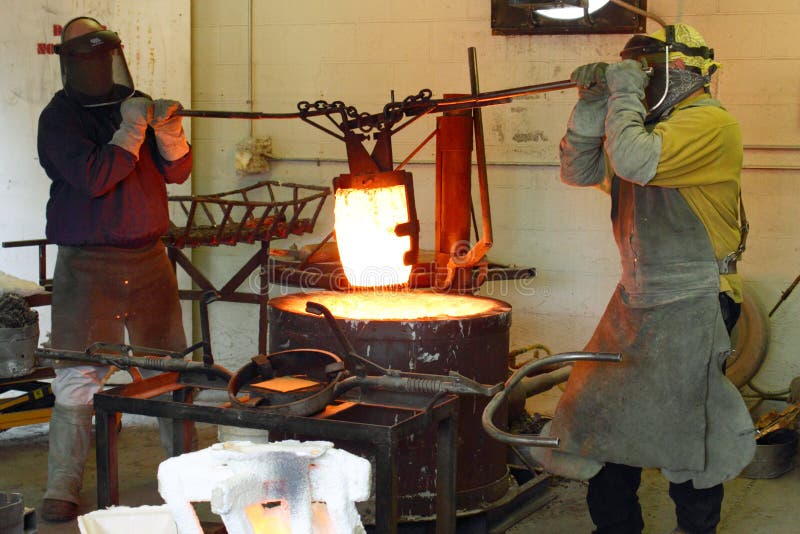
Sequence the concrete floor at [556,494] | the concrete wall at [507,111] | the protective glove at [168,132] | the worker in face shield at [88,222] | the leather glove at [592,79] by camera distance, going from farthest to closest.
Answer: the concrete wall at [507,111]
the concrete floor at [556,494]
the worker in face shield at [88,222]
the protective glove at [168,132]
the leather glove at [592,79]

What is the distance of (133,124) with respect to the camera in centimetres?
327

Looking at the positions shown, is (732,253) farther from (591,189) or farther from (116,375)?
(116,375)

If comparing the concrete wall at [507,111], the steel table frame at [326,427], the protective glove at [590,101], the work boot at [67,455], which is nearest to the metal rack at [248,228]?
the concrete wall at [507,111]

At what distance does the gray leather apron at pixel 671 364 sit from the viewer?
8.63ft

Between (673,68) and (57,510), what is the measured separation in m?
2.52

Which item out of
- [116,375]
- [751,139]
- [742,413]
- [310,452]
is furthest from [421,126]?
[310,452]

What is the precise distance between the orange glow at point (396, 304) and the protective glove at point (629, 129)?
0.87 meters

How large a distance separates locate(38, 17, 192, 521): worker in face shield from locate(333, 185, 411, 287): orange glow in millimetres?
985

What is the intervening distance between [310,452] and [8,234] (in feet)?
11.1

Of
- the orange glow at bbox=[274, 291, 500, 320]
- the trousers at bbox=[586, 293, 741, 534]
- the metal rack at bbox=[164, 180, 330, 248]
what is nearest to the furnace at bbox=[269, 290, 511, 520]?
the orange glow at bbox=[274, 291, 500, 320]

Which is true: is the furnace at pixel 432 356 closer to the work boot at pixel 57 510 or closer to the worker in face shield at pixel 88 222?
the worker in face shield at pixel 88 222

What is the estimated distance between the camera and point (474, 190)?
485 cm

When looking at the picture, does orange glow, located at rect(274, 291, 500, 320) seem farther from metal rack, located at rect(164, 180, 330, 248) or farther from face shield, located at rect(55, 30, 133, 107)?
face shield, located at rect(55, 30, 133, 107)

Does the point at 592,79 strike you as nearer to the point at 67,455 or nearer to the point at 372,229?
the point at 372,229
